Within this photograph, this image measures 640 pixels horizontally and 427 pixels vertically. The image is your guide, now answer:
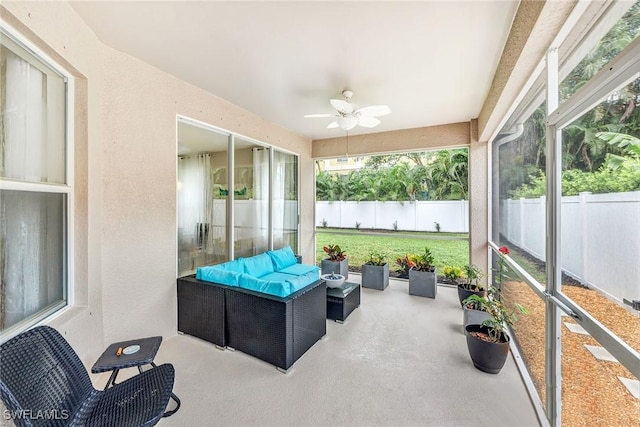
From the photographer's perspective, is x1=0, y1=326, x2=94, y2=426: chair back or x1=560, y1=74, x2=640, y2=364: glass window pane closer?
x1=560, y1=74, x2=640, y2=364: glass window pane

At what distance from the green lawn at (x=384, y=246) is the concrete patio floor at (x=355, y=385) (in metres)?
2.39

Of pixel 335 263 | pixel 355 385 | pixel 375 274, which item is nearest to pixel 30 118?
pixel 355 385

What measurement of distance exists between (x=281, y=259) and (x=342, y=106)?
235 centimetres

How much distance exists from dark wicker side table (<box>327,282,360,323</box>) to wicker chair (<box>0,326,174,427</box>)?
191cm

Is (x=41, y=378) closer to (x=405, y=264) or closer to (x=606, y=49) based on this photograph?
(x=606, y=49)

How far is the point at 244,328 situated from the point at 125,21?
8.65ft

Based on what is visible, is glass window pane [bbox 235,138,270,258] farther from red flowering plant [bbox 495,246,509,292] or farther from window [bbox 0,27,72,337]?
red flowering plant [bbox 495,246,509,292]

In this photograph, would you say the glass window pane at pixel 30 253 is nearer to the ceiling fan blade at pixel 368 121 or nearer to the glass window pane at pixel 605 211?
the ceiling fan blade at pixel 368 121

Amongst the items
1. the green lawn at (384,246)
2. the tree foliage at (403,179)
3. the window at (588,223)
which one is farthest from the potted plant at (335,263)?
the window at (588,223)

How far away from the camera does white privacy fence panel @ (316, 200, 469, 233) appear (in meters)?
4.89

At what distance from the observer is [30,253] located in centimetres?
156

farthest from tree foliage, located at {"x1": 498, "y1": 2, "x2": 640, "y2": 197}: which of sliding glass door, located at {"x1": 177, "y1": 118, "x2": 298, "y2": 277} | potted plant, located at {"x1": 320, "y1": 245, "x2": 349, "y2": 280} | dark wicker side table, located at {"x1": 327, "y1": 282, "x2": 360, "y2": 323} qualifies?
sliding glass door, located at {"x1": 177, "y1": 118, "x2": 298, "y2": 277}

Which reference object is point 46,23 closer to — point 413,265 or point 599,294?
point 599,294

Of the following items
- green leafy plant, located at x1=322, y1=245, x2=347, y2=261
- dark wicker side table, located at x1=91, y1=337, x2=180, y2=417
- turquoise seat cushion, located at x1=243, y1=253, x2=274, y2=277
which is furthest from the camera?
green leafy plant, located at x1=322, y1=245, x2=347, y2=261
